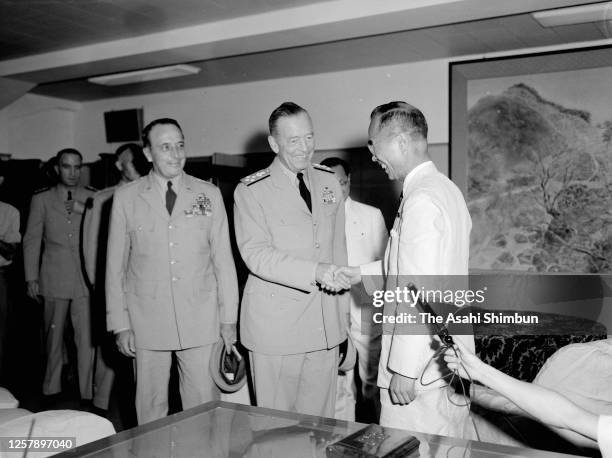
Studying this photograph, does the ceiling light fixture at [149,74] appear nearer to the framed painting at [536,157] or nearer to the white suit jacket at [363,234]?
the framed painting at [536,157]

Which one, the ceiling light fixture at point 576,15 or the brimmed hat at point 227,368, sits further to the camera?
the ceiling light fixture at point 576,15

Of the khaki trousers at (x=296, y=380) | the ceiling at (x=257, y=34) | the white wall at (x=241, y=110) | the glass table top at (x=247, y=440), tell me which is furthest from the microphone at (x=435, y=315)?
the white wall at (x=241, y=110)

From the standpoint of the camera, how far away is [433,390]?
2.07 meters

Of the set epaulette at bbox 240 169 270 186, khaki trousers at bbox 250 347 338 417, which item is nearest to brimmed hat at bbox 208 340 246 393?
khaki trousers at bbox 250 347 338 417

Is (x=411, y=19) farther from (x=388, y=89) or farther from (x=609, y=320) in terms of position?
(x=609, y=320)

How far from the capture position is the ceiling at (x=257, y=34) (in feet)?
14.2

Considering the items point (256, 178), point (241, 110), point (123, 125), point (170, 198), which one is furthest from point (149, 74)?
point (256, 178)

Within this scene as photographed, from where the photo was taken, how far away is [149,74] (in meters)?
5.95

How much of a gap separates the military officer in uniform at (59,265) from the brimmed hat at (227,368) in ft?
6.48

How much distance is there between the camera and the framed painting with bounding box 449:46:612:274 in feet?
16.5

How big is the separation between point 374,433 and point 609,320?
4.48 metres

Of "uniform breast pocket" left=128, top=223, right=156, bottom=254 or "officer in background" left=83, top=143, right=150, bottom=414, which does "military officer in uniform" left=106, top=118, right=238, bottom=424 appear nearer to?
"uniform breast pocket" left=128, top=223, right=156, bottom=254

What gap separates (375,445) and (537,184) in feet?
14.6

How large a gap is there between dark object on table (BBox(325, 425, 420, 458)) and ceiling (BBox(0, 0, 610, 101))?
336 centimetres
